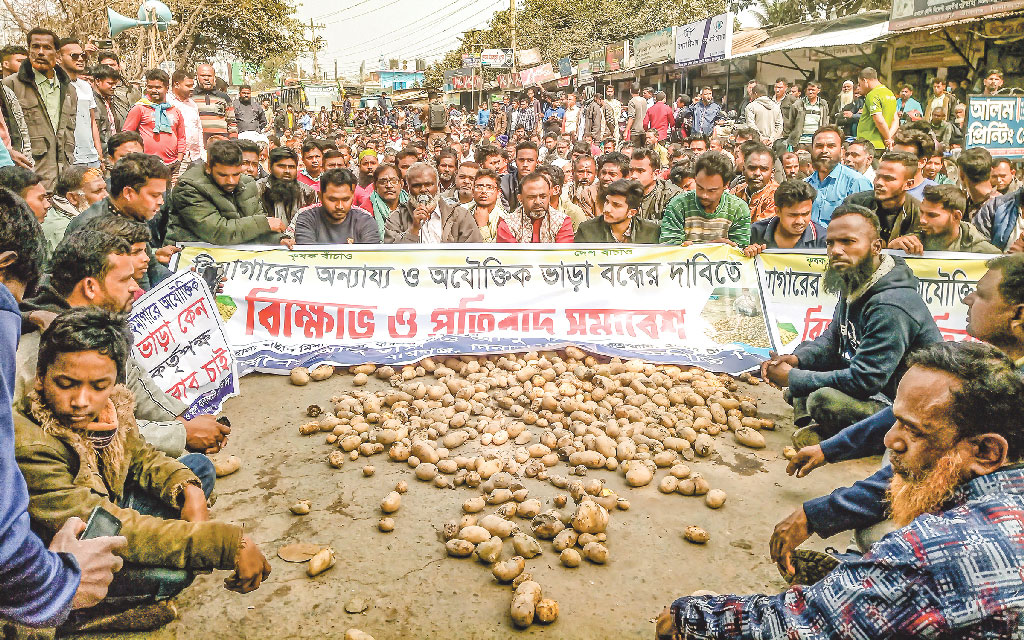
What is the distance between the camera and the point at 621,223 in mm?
5602

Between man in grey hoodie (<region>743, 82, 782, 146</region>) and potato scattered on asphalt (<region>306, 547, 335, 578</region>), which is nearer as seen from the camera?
potato scattered on asphalt (<region>306, 547, 335, 578</region>)

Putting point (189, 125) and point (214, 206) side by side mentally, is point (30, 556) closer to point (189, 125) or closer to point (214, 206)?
point (214, 206)

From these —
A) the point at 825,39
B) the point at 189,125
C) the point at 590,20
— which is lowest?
the point at 189,125

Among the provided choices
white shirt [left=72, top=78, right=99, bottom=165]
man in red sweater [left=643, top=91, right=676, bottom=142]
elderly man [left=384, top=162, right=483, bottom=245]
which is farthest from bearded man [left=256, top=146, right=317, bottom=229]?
man in red sweater [left=643, top=91, right=676, bottom=142]

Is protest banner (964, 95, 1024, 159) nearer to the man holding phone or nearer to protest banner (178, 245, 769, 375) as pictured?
protest banner (178, 245, 769, 375)

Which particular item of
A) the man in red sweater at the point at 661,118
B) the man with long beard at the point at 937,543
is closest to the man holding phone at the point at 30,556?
the man with long beard at the point at 937,543

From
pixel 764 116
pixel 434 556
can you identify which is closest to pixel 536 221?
pixel 434 556

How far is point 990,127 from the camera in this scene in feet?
22.7

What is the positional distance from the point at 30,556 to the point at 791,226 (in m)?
4.98

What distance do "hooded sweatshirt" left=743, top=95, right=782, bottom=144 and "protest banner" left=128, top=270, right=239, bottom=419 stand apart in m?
9.21

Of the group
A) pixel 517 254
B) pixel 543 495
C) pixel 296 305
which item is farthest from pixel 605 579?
pixel 296 305

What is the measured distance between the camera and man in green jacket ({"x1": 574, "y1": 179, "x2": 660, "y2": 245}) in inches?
218

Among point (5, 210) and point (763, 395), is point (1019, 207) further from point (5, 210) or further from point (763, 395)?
point (5, 210)

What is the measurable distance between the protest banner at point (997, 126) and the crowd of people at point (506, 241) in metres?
0.61
